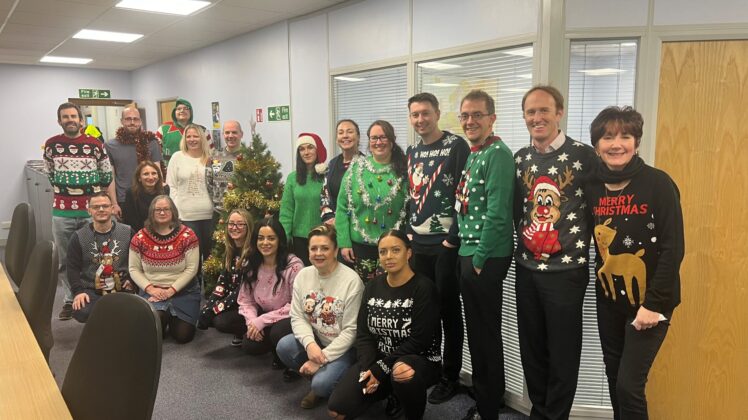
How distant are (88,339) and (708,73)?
8.80ft

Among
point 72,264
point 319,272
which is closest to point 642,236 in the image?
point 319,272

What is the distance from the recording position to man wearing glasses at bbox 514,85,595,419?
6.61ft

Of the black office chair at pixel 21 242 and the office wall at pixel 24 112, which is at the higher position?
the office wall at pixel 24 112

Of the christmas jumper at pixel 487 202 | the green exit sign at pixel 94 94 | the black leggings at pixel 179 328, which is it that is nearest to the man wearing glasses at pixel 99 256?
the black leggings at pixel 179 328

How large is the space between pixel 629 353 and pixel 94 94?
342 inches

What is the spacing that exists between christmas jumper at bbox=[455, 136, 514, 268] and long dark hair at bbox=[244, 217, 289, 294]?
1331 millimetres

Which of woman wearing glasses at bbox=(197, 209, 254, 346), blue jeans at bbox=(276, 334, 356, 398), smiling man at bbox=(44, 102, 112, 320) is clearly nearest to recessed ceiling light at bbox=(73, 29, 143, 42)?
smiling man at bbox=(44, 102, 112, 320)

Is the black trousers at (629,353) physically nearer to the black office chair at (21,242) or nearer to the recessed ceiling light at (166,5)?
the black office chair at (21,242)

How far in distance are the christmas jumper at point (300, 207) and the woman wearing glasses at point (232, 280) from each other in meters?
Result: 0.28

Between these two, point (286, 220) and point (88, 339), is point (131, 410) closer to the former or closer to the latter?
point (88, 339)

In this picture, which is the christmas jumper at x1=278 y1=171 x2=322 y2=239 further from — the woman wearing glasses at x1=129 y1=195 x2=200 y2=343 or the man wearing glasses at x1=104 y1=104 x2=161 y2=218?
the man wearing glasses at x1=104 y1=104 x2=161 y2=218

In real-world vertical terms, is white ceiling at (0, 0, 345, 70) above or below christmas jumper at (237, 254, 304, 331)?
above

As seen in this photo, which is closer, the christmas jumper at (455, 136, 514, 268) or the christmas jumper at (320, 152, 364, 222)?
the christmas jumper at (455, 136, 514, 268)

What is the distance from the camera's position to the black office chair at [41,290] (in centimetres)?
199
